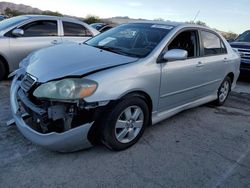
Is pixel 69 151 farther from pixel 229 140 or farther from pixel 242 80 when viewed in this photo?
pixel 242 80

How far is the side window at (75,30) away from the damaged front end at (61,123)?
14.0 feet

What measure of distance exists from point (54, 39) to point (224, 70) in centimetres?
398

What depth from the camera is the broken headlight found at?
2908 millimetres

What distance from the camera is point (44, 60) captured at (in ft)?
11.4

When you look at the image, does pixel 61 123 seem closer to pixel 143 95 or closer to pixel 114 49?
pixel 143 95

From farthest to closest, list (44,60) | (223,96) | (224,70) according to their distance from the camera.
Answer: (223,96)
(224,70)
(44,60)

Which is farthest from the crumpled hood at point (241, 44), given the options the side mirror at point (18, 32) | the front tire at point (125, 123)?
the side mirror at point (18, 32)

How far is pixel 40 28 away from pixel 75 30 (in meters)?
0.95

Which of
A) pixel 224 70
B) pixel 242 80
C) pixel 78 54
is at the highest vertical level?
pixel 78 54

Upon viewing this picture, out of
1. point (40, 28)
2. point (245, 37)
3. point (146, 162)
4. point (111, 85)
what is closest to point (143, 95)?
point (111, 85)

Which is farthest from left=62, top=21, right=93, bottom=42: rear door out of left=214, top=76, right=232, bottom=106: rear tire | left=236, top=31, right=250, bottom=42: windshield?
left=236, top=31, right=250, bottom=42: windshield

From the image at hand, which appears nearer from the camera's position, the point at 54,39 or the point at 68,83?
the point at 68,83

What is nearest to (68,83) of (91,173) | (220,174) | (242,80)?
(91,173)

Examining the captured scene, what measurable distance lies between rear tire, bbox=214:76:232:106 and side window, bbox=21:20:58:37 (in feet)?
13.3
